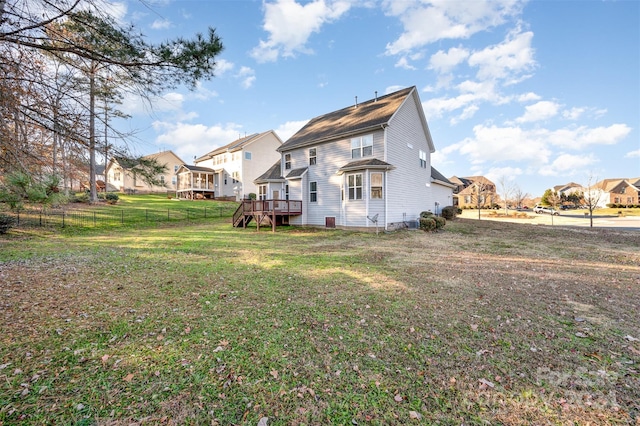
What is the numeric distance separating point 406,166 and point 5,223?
23457 millimetres

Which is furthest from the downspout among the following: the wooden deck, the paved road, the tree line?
the paved road

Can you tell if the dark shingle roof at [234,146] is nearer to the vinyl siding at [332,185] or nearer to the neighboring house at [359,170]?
the neighboring house at [359,170]

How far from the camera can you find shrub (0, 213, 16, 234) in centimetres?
1341

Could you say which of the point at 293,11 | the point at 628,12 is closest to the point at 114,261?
the point at 293,11

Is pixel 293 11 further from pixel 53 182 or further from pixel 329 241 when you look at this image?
pixel 53 182

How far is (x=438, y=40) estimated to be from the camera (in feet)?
52.7

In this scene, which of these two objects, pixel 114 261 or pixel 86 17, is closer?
pixel 86 17

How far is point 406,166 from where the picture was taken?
700 inches

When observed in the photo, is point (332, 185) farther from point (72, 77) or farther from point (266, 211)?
point (72, 77)

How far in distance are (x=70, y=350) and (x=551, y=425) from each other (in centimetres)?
554

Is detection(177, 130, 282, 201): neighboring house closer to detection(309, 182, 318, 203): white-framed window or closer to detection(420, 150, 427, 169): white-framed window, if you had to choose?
detection(309, 182, 318, 203): white-framed window

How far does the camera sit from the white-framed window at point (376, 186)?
15.5 metres

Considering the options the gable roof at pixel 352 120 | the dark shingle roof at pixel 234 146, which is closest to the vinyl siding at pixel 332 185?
the gable roof at pixel 352 120

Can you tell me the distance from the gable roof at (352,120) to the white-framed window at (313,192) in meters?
2.95
